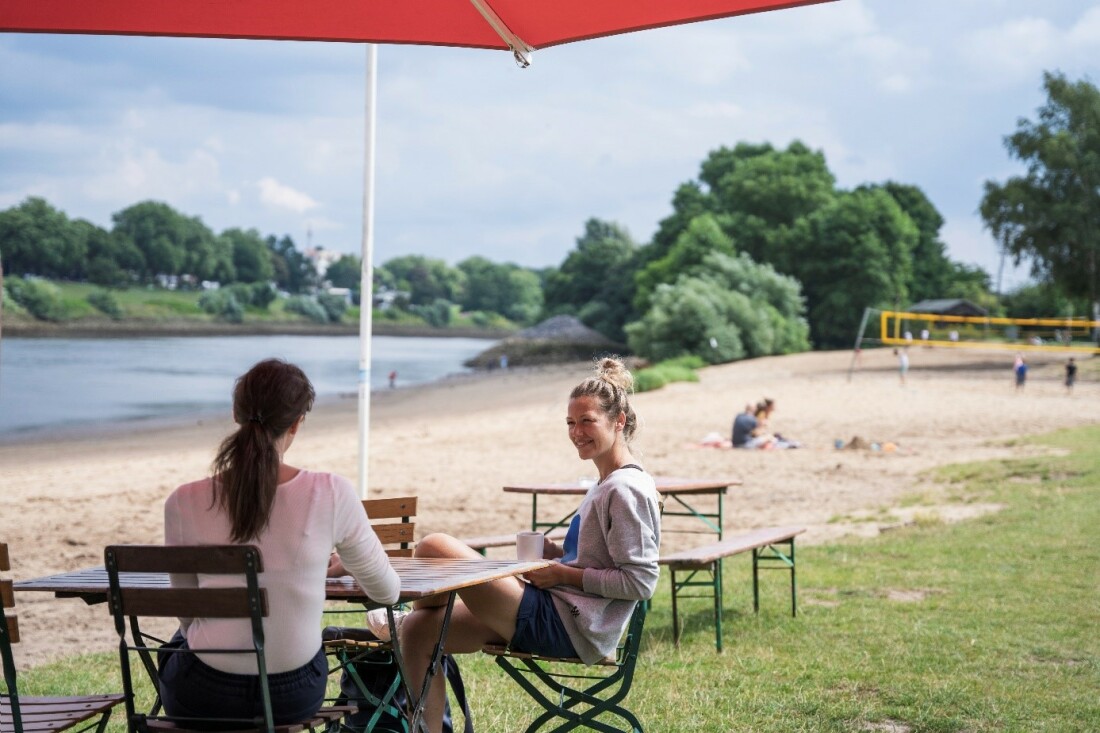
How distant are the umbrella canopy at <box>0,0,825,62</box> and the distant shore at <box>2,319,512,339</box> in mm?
70248

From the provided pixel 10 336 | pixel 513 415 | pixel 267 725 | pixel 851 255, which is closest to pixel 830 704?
pixel 267 725

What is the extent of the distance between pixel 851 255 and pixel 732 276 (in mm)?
10876

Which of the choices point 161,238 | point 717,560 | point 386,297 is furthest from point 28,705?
point 386,297

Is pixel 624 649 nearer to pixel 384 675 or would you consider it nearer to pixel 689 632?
pixel 384 675

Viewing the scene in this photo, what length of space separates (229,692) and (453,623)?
107 centimetres

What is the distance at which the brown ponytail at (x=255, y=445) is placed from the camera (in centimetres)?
271

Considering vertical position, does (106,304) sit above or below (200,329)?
above

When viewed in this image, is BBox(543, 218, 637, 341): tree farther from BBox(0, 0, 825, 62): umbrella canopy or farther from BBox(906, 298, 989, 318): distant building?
BBox(0, 0, 825, 62): umbrella canopy

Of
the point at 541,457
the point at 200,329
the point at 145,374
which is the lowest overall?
Answer: the point at 145,374

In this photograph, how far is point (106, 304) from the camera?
82.8 m

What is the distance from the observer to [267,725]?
267 centimetres

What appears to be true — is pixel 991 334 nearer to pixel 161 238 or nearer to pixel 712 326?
pixel 712 326

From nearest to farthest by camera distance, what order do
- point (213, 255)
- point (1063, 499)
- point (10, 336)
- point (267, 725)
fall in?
point (267, 725), point (1063, 499), point (10, 336), point (213, 255)

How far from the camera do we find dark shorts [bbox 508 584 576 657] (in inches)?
142
